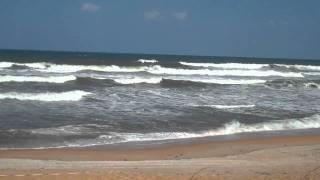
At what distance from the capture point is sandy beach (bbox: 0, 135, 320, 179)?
24.2 ft

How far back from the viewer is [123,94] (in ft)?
68.8

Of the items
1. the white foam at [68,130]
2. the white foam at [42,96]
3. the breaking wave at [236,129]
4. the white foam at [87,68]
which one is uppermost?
the white foam at [87,68]

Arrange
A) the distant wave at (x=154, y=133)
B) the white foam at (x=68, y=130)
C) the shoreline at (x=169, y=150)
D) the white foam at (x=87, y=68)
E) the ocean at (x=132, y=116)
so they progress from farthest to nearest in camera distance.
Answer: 1. the white foam at (x=87, y=68)
2. the white foam at (x=68, y=130)
3. the ocean at (x=132, y=116)
4. the distant wave at (x=154, y=133)
5. the shoreline at (x=169, y=150)

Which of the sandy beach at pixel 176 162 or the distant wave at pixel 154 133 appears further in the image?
the distant wave at pixel 154 133

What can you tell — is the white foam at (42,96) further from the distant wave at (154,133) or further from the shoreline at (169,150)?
the shoreline at (169,150)

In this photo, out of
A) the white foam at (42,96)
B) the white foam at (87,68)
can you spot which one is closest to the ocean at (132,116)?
the white foam at (42,96)

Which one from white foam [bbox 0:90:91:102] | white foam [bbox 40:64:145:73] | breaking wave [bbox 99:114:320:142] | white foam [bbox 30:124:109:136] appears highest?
white foam [bbox 40:64:145:73]

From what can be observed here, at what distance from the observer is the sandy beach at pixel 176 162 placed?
24.2 feet

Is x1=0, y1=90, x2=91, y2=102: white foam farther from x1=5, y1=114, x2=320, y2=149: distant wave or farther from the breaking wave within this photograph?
the breaking wave

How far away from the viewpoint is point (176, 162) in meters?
8.73

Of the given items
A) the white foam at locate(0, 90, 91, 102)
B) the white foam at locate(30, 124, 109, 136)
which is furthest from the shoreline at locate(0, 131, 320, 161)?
the white foam at locate(0, 90, 91, 102)

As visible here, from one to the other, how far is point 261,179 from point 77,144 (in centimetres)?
447

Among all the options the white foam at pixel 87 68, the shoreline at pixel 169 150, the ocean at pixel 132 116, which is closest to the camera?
the shoreline at pixel 169 150

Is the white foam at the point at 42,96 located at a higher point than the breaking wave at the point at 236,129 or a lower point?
higher
